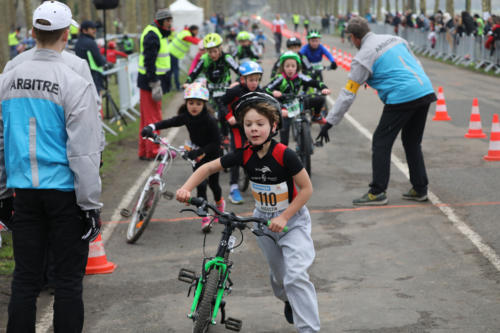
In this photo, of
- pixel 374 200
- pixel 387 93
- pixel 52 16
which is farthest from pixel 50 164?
pixel 374 200

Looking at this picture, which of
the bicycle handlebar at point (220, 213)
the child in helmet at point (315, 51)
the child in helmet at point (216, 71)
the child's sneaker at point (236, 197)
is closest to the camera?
the bicycle handlebar at point (220, 213)

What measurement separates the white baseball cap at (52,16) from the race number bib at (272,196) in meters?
1.62

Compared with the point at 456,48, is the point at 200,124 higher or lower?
higher

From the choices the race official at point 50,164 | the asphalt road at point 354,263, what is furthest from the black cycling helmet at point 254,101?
the asphalt road at point 354,263

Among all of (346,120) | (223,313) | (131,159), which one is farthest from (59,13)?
(346,120)

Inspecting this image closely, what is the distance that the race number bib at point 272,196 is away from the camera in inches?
202

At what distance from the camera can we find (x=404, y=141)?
9641 millimetres

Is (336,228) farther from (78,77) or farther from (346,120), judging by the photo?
(346,120)

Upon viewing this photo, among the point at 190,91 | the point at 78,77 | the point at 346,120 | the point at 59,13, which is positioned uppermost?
the point at 59,13

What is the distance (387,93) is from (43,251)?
18.6ft

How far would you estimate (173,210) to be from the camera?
9.71 metres

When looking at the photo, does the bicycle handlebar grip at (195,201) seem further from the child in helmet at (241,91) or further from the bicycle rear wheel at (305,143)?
the bicycle rear wheel at (305,143)

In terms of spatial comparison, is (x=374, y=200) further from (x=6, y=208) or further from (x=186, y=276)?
(x=6, y=208)

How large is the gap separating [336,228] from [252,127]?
12.5 feet
